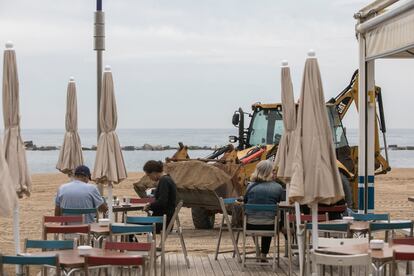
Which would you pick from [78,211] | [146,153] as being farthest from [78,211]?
[146,153]

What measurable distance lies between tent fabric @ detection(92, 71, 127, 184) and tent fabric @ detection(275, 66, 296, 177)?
6.87ft

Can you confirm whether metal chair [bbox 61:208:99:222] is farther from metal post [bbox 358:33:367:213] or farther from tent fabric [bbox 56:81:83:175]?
metal post [bbox 358:33:367:213]

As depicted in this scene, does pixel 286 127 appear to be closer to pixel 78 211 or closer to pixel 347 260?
pixel 78 211

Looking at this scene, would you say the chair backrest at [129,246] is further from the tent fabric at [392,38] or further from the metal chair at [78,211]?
the tent fabric at [392,38]

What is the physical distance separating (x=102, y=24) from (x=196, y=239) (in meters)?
4.16

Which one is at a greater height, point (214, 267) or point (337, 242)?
point (337, 242)

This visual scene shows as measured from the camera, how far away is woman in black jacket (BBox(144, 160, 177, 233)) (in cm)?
1322

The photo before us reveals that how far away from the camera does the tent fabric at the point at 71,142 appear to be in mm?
15547

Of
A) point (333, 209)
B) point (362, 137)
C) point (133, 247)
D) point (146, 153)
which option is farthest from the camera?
point (146, 153)

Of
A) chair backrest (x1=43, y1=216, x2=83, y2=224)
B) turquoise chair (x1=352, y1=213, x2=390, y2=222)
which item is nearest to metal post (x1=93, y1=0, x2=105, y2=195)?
chair backrest (x1=43, y1=216, x2=83, y2=224)

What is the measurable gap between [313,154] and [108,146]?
3.70 meters

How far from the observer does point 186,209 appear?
25578 millimetres

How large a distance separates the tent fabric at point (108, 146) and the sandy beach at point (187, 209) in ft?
9.70

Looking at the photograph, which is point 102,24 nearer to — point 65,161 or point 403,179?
point 65,161
